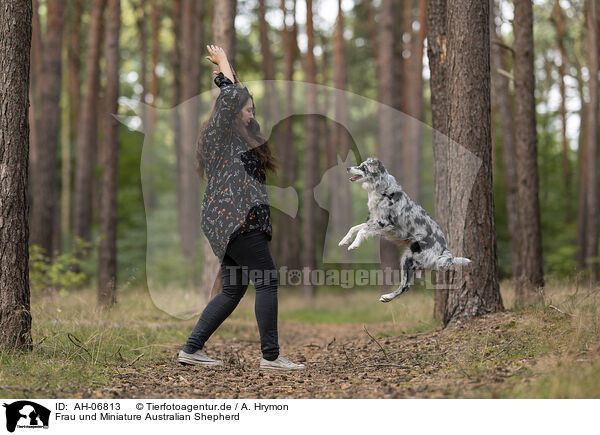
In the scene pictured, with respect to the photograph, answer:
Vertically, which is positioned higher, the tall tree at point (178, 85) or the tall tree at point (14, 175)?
the tall tree at point (178, 85)

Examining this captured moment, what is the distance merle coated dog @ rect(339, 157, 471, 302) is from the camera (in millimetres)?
5352

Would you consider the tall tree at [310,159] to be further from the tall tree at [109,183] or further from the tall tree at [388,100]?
the tall tree at [109,183]

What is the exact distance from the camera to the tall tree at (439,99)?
26.3 feet

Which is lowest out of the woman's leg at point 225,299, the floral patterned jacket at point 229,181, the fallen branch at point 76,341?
the fallen branch at point 76,341

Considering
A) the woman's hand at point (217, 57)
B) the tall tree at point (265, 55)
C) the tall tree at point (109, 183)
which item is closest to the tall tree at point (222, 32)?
the tall tree at point (109, 183)

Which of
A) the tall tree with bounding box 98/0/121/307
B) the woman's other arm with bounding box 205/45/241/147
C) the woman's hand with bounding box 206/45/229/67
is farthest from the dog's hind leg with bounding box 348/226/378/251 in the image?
the tall tree with bounding box 98/0/121/307

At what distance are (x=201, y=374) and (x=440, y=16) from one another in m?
5.81

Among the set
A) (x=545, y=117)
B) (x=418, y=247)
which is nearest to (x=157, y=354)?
(x=418, y=247)

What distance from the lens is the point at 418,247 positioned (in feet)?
18.4

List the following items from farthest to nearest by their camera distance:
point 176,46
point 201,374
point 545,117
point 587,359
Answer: point 545,117, point 176,46, point 201,374, point 587,359

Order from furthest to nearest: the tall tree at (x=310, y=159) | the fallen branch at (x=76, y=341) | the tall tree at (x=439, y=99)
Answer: the tall tree at (x=310, y=159)
the tall tree at (x=439, y=99)
the fallen branch at (x=76, y=341)
